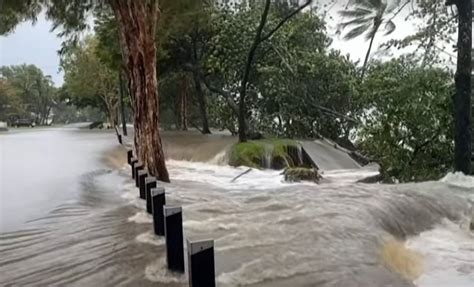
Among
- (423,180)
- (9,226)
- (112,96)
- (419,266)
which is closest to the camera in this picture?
(419,266)

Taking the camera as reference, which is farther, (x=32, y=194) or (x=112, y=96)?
(x=112, y=96)

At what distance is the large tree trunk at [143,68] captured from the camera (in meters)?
10.7

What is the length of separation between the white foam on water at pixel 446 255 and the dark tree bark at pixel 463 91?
2587 mm

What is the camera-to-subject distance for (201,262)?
368cm

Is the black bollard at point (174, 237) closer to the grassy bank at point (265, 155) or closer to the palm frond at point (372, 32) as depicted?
the grassy bank at point (265, 155)

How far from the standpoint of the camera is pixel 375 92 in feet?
40.4

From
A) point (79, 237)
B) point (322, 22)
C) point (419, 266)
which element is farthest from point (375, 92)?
point (322, 22)

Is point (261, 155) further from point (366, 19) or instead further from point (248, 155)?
point (366, 19)

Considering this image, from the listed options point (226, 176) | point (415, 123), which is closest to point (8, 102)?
point (226, 176)

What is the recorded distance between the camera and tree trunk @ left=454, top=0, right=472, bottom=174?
10.1m

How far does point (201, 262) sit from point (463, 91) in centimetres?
807

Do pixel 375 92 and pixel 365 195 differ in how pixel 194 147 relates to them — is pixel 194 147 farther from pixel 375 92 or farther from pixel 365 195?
pixel 365 195

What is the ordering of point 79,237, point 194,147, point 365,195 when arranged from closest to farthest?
point 79,237 < point 365,195 < point 194,147

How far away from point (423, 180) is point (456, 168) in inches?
48.3
